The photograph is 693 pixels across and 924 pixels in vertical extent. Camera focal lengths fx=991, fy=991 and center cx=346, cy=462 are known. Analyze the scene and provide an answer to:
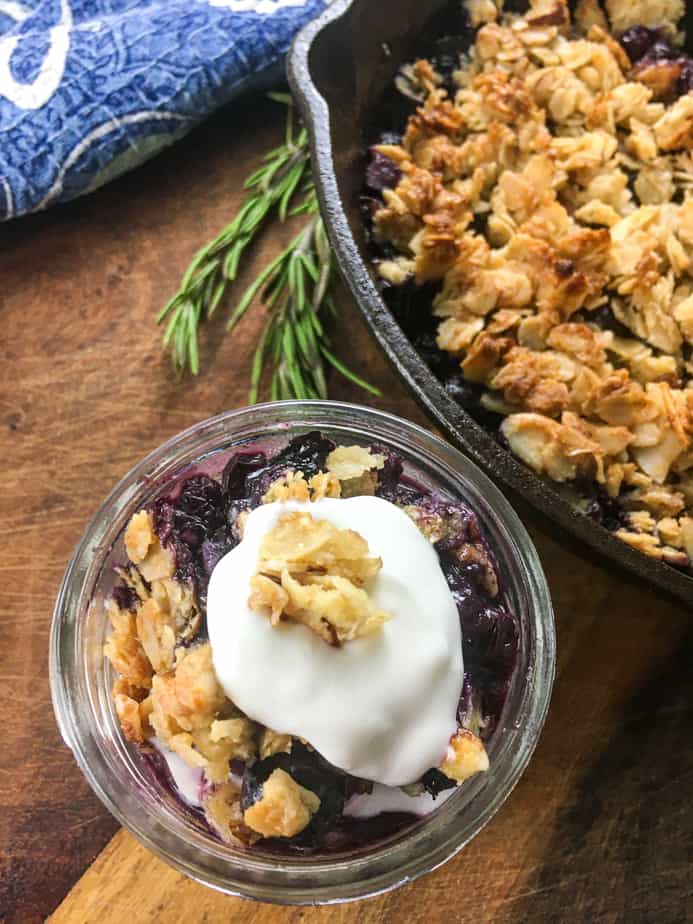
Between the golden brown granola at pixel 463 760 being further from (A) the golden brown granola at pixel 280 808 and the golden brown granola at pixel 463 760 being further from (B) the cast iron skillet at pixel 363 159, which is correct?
(B) the cast iron skillet at pixel 363 159

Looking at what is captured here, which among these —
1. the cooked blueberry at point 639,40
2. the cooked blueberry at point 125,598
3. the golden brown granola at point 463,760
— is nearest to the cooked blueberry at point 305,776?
the golden brown granola at point 463,760

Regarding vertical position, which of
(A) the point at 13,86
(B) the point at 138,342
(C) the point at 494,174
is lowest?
(B) the point at 138,342

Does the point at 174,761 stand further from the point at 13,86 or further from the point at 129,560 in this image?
the point at 13,86

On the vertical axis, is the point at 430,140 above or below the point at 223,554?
above

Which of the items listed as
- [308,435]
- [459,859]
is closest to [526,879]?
[459,859]

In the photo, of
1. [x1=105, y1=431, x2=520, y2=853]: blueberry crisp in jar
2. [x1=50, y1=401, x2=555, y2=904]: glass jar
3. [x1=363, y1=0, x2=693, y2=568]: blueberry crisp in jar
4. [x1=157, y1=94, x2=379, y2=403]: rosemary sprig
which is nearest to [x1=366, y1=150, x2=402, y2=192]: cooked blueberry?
[x1=363, y1=0, x2=693, y2=568]: blueberry crisp in jar

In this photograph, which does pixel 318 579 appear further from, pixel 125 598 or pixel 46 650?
pixel 46 650
